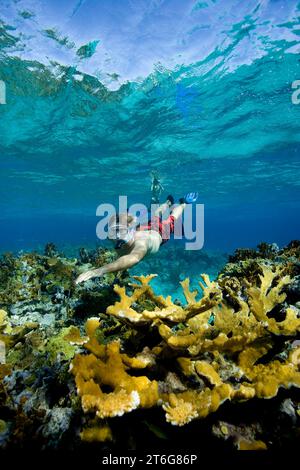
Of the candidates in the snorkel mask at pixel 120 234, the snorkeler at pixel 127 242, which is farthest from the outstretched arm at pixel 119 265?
the snorkel mask at pixel 120 234

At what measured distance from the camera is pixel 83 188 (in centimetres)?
4544

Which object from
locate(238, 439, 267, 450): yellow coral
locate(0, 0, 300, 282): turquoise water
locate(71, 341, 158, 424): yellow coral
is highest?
locate(0, 0, 300, 282): turquoise water

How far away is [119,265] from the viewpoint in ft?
14.9

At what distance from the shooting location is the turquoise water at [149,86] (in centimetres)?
1176

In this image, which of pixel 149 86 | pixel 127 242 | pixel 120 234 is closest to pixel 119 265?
pixel 120 234

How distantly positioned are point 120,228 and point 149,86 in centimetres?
1425

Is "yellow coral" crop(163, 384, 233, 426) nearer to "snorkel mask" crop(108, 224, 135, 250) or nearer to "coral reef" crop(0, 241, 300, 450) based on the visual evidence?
"coral reef" crop(0, 241, 300, 450)

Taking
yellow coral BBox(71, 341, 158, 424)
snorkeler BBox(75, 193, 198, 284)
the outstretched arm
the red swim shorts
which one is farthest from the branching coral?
the red swim shorts

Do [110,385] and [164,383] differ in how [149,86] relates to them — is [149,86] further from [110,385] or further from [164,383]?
[110,385]

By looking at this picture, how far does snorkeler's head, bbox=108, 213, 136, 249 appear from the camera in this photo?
521 cm

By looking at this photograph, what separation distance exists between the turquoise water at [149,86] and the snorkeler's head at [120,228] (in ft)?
34.7

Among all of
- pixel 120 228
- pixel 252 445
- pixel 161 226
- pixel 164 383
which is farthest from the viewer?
pixel 161 226

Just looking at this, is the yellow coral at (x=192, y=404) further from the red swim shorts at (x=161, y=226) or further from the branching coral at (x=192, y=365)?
the red swim shorts at (x=161, y=226)
